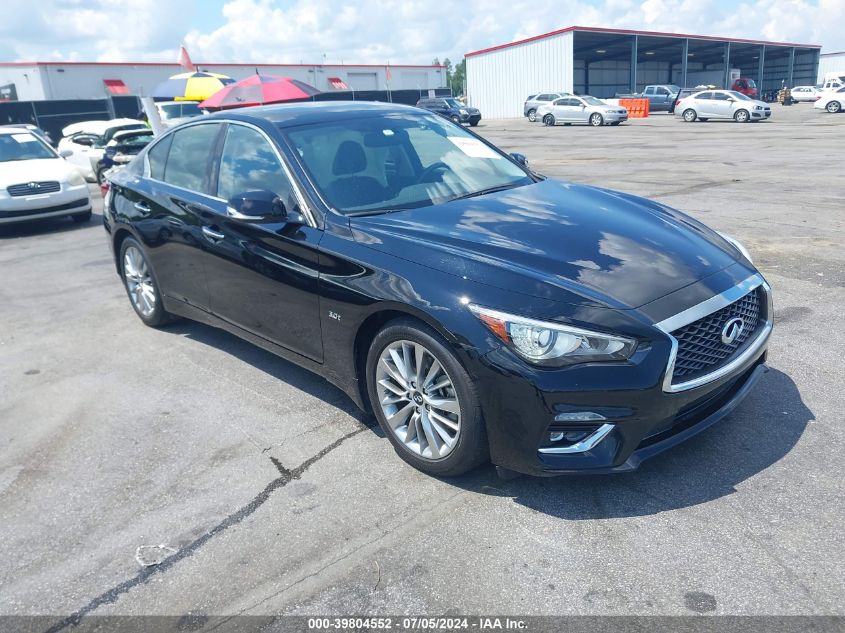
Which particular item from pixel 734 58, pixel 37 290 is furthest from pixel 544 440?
pixel 734 58

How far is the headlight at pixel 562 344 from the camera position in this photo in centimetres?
293

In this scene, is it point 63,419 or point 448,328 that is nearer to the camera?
point 448,328

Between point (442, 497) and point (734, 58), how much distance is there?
7995cm

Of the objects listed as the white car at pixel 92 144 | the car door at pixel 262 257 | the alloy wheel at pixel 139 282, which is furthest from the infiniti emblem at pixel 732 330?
the white car at pixel 92 144

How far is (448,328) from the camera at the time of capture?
10.2 feet

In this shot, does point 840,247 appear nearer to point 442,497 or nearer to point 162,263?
point 442,497

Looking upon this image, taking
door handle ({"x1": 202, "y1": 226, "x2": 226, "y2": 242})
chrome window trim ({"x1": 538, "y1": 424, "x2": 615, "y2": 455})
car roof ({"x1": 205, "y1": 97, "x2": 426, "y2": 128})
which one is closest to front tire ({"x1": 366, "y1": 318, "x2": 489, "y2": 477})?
chrome window trim ({"x1": 538, "y1": 424, "x2": 615, "y2": 455})

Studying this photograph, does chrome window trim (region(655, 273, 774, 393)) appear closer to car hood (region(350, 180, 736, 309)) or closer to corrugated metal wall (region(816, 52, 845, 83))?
car hood (region(350, 180, 736, 309))

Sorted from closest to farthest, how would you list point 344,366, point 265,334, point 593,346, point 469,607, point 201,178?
point 469,607 < point 593,346 < point 344,366 < point 265,334 < point 201,178

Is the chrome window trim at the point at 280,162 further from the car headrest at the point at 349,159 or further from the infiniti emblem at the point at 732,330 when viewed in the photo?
the infiniti emblem at the point at 732,330

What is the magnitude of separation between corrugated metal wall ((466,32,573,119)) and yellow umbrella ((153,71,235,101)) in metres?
33.8

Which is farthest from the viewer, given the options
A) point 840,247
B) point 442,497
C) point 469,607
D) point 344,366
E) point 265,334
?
point 840,247

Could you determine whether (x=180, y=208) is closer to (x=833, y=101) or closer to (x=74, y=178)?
(x=74, y=178)

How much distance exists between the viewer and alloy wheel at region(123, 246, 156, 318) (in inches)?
228
